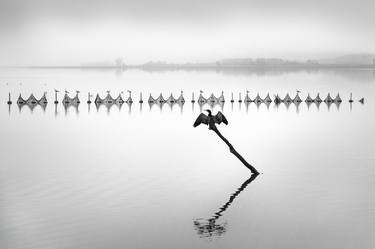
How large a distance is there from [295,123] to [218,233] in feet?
110

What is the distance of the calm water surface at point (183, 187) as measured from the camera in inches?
700

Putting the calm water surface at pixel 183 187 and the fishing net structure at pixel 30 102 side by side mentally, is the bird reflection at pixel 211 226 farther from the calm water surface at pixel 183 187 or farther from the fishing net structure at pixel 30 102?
the fishing net structure at pixel 30 102

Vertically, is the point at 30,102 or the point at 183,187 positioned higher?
the point at 30,102

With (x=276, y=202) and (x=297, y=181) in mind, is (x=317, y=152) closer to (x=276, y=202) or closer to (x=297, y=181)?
(x=297, y=181)

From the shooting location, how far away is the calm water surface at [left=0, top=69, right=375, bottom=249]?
17.8 meters

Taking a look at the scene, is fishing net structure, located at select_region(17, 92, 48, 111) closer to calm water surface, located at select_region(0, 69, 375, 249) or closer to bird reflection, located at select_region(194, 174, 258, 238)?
calm water surface, located at select_region(0, 69, 375, 249)

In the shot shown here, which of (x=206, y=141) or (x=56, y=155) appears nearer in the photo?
(x=56, y=155)

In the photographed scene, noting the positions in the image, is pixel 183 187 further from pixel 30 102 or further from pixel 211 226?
pixel 30 102

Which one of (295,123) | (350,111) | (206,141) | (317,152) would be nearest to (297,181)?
(317,152)

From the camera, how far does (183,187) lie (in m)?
24.7

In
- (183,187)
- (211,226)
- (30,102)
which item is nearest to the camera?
(211,226)

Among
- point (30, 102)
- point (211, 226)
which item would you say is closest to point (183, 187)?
point (211, 226)

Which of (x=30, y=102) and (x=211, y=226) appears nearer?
(x=211, y=226)

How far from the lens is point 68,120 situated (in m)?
52.0
